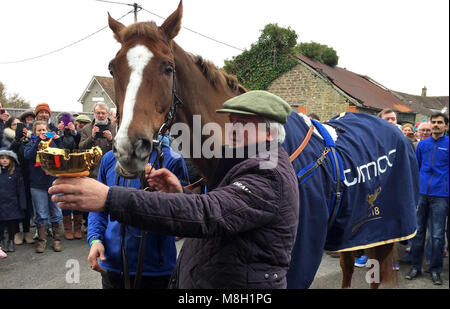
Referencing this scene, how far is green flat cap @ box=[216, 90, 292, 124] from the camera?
1.43 m

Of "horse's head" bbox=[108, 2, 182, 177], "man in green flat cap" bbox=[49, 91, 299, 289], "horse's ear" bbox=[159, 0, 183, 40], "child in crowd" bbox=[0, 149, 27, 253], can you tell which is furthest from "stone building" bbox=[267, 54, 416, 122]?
"man in green flat cap" bbox=[49, 91, 299, 289]

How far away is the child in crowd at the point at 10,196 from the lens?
17.0 ft

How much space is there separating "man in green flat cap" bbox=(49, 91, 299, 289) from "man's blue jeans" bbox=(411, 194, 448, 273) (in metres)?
4.09

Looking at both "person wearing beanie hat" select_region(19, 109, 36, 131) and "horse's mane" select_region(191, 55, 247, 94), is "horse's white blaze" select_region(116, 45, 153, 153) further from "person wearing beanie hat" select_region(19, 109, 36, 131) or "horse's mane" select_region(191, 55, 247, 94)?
"person wearing beanie hat" select_region(19, 109, 36, 131)

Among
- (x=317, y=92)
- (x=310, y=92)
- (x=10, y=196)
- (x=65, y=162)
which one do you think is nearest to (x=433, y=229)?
(x=65, y=162)

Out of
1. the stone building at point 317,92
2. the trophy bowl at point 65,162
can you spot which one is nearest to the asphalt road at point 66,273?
the trophy bowl at point 65,162

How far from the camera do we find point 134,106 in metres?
1.68

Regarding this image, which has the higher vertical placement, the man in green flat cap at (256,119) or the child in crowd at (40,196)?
the man in green flat cap at (256,119)

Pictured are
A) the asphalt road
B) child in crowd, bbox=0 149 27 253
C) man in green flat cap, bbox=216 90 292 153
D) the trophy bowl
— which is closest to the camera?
the trophy bowl

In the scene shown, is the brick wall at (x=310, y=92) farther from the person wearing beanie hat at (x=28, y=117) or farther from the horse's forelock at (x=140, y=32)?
the horse's forelock at (x=140, y=32)

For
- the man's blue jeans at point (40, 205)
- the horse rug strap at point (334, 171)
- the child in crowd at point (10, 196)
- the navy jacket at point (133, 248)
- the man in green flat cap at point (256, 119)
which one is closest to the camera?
the man in green flat cap at point (256, 119)

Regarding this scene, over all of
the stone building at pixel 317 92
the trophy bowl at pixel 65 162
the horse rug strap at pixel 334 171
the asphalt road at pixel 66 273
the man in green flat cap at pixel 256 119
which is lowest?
the asphalt road at pixel 66 273
